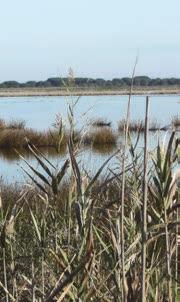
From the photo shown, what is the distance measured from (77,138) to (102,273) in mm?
604

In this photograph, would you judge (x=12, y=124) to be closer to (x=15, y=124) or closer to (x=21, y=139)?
(x=15, y=124)

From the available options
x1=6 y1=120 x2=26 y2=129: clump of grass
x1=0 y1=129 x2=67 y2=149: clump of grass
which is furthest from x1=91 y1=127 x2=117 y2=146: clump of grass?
x1=6 y1=120 x2=26 y2=129: clump of grass

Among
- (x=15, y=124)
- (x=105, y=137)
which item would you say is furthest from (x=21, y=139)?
(x=15, y=124)

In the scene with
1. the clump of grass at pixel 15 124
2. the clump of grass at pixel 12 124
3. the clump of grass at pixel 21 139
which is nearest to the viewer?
the clump of grass at pixel 21 139

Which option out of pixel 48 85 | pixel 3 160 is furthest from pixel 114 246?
pixel 48 85

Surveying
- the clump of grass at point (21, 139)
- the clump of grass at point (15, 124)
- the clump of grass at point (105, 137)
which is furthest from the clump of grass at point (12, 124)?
the clump of grass at point (105, 137)

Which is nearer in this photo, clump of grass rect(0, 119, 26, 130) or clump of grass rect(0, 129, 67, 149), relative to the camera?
clump of grass rect(0, 129, 67, 149)

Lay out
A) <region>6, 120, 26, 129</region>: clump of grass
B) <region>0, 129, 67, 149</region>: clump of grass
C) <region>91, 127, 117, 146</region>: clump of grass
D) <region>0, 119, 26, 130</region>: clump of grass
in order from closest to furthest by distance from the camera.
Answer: <region>91, 127, 117, 146</region>: clump of grass < <region>0, 129, 67, 149</region>: clump of grass < <region>0, 119, 26, 130</region>: clump of grass < <region>6, 120, 26, 129</region>: clump of grass

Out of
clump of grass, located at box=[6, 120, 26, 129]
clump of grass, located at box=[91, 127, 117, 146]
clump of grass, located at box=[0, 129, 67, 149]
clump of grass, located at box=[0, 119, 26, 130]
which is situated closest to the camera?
clump of grass, located at box=[91, 127, 117, 146]

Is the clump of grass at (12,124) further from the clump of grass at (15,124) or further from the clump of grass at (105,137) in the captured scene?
the clump of grass at (105,137)

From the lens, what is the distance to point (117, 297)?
2.40 meters

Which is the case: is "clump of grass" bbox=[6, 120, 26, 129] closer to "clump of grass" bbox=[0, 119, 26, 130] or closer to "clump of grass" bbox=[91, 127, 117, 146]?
"clump of grass" bbox=[0, 119, 26, 130]

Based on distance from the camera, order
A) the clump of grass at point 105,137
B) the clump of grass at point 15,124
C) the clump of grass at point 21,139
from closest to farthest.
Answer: the clump of grass at point 105,137 → the clump of grass at point 21,139 → the clump of grass at point 15,124

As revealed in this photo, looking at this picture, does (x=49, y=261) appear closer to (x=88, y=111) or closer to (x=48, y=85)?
(x=88, y=111)
